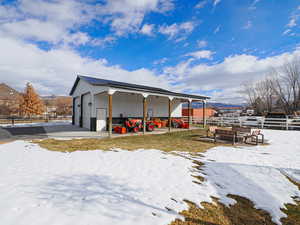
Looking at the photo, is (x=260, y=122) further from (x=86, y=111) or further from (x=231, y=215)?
(x=86, y=111)

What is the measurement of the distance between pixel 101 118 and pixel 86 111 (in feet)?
8.11

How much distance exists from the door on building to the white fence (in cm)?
1354

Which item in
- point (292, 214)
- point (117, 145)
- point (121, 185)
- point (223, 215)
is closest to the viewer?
point (223, 215)

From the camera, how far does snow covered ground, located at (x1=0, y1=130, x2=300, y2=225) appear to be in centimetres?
231

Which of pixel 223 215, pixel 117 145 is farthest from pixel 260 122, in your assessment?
pixel 223 215

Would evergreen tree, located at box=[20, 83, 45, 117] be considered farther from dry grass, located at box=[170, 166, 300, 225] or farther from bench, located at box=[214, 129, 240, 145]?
dry grass, located at box=[170, 166, 300, 225]

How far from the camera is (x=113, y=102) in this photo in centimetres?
1437

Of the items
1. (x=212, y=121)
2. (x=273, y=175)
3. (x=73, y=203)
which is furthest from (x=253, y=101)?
(x=73, y=203)

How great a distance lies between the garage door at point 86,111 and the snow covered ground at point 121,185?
8105 mm

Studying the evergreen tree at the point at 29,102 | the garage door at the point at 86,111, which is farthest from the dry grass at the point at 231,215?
the evergreen tree at the point at 29,102

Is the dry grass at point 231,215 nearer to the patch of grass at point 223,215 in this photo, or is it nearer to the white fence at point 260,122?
the patch of grass at point 223,215

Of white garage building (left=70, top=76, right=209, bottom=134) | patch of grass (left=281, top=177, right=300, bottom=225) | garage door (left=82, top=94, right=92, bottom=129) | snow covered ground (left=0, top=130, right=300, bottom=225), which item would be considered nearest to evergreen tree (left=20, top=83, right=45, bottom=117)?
white garage building (left=70, top=76, right=209, bottom=134)

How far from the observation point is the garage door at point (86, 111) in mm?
13781

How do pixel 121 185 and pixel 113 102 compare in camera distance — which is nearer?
pixel 121 185
